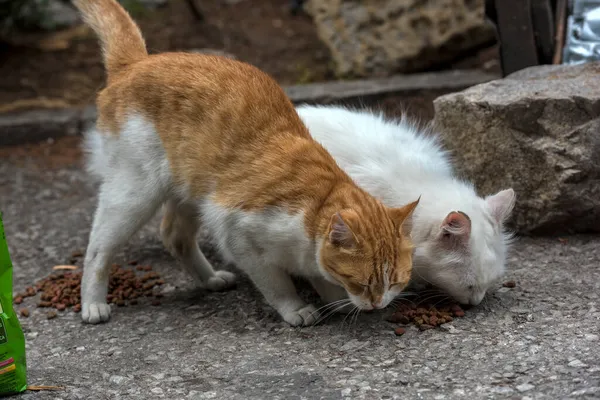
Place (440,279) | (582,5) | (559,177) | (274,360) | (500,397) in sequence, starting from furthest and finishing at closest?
(582,5)
(559,177)
(440,279)
(274,360)
(500,397)

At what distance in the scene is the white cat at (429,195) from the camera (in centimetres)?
377

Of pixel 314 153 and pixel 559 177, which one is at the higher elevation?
pixel 314 153

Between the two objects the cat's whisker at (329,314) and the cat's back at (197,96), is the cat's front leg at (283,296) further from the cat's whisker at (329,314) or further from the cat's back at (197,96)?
the cat's back at (197,96)

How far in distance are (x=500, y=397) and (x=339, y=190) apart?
1189 mm

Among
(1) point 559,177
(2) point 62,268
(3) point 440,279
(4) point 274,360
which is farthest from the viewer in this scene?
(2) point 62,268

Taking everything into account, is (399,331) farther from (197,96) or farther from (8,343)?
(8,343)

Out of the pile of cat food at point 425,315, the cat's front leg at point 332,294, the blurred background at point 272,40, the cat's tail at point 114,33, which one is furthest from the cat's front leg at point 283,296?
the blurred background at point 272,40

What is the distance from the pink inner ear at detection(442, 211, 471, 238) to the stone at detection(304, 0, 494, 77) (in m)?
3.71

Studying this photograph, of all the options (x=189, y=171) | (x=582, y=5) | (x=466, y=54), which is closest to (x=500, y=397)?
(x=189, y=171)

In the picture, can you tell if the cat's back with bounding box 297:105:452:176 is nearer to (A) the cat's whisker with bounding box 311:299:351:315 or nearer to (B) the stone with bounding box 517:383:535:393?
(A) the cat's whisker with bounding box 311:299:351:315

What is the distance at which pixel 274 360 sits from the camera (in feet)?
11.8

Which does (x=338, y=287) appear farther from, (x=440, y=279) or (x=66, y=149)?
(x=66, y=149)

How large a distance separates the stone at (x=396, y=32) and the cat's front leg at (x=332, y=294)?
3.60m

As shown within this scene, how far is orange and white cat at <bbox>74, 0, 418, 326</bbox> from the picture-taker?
3574mm
